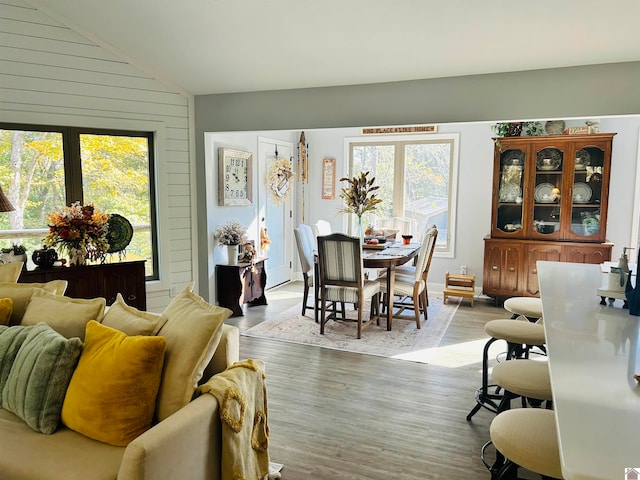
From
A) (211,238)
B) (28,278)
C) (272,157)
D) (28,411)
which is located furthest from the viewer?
(272,157)

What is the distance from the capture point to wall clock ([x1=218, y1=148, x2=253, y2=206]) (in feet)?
18.1

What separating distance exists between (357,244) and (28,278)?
2.76 meters

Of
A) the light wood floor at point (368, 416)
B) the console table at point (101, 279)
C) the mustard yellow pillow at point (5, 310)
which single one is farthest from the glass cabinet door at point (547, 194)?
the mustard yellow pillow at point (5, 310)

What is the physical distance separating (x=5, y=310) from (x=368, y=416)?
7.29 ft

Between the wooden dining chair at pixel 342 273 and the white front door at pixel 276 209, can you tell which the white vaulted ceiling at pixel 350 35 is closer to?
the wooden dining chair at pixel 342 273

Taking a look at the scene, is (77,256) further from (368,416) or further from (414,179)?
(414,179)

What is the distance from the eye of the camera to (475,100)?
13.2ft

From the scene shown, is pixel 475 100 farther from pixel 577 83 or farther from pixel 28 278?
pixel 28 278

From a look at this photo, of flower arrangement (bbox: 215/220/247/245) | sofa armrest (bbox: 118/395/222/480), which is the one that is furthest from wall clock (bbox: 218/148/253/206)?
A: sofa armrest (bbox: 118/395/222/480)

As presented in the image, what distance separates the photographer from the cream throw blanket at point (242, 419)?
2.02 metres

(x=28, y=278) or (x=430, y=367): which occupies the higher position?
(x=28, y=278)

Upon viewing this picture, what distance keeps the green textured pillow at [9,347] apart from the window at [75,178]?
2.26 m

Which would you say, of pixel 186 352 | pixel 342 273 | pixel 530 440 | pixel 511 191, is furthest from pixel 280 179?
pixel 530 440

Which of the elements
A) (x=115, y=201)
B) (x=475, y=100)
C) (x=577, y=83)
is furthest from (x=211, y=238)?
(x=577, y=83)
